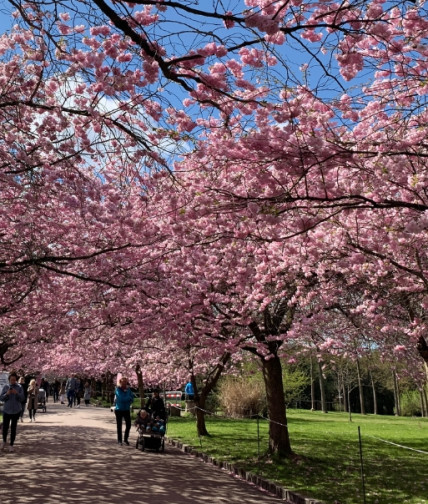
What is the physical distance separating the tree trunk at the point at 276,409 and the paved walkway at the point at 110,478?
5.52 ft

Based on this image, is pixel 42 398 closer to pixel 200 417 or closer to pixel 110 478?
pixel 200 417

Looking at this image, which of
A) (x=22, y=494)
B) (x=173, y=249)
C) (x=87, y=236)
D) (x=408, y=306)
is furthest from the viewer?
(x=87, y=236)

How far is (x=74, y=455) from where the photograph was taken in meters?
12.1

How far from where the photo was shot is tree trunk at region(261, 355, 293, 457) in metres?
11.8

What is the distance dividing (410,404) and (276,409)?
39324mm

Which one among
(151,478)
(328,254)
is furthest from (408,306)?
(151,478)

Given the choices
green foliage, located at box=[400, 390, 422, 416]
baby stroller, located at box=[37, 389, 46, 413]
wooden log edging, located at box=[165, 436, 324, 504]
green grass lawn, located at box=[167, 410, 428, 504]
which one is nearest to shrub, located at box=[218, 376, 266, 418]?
green grass lawn, located at box=[167, 410, 428, 504]

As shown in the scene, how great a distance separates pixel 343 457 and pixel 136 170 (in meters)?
9.19

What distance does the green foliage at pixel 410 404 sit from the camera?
151ft

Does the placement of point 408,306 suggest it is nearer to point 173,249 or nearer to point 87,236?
point 173,249

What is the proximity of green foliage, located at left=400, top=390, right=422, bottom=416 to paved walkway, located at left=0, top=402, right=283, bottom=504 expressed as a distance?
37587mm

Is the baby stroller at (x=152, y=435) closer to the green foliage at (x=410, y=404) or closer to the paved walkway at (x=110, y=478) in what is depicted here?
the paved walkway at (x=110, y=478)

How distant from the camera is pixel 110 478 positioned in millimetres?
9102

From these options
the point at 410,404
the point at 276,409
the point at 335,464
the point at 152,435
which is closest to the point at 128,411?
the point at 152,435
